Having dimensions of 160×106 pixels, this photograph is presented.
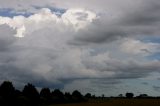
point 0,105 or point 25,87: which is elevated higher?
point 25,87

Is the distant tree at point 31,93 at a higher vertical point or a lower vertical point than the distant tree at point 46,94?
lower

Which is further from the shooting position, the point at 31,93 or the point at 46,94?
the point at 46,94

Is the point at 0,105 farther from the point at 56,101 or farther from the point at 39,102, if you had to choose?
the point at 56,101

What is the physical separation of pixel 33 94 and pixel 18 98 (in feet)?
74.3

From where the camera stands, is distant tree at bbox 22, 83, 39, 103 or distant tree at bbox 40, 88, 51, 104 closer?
distant tree at bbox 22, 83, 39, 103

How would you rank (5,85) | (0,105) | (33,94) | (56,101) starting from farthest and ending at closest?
1. (56,101)
2. (33,94)
3. (5,85)
4. (0,105)

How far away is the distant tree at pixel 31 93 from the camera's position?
155 meters

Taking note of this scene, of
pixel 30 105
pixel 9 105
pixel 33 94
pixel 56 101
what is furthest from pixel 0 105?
pixel 56 101

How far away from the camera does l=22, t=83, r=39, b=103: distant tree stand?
154750 millimetres

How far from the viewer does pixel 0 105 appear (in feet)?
419

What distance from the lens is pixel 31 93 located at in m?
156

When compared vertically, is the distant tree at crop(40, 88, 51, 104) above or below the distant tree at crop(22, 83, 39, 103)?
above

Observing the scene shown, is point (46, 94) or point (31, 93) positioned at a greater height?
point (46, 94)

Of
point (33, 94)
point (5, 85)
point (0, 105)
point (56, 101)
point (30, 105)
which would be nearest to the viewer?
point (0, 105)
